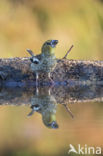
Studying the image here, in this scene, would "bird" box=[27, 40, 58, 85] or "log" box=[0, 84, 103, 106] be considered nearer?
"log" box=[0, 84, 103, 106]

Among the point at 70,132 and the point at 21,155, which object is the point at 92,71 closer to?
the point at 70,132

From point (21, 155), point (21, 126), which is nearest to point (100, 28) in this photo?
point (21, 126)

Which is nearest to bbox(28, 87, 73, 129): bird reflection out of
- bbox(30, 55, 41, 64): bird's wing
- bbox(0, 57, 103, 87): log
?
bbox(30, 55, 41, 64): bird's wing

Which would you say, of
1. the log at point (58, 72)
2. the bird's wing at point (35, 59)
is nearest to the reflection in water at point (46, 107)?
the bird's wing at point (35, 59)

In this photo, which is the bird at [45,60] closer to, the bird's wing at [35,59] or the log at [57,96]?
the bird's wing at [35,59]

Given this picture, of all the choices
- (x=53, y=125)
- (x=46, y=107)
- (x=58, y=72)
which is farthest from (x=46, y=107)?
(x=58, y=72)

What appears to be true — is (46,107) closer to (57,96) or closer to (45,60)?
(57,96)

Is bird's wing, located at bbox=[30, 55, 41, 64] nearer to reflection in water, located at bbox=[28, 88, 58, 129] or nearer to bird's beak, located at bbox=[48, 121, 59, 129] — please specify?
reflection in water, located at bbox=[28, 88, 58, 129]
